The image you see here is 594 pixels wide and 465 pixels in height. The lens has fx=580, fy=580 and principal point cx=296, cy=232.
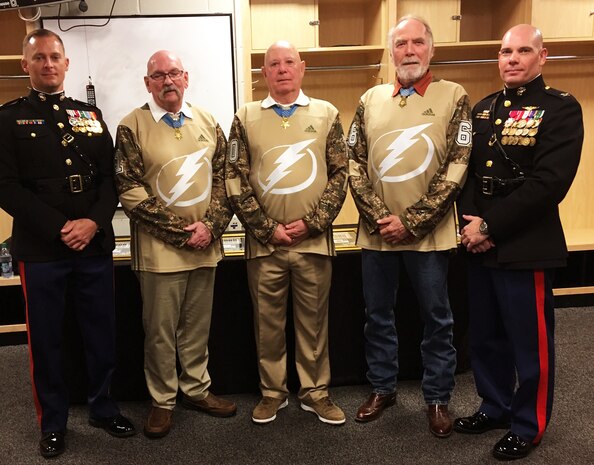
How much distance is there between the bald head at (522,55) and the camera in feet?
6.96

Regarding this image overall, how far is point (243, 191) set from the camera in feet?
7.94

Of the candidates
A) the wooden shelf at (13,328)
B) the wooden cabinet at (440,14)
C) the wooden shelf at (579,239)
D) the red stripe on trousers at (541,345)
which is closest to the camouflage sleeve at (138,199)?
the red stripe on trousers at (541,345)

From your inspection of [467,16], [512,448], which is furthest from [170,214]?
[467,16]

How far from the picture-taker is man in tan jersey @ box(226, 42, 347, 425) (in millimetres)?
2402

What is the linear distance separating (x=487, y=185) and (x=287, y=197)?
794 millimetres

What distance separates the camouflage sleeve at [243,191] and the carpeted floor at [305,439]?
2.77ft

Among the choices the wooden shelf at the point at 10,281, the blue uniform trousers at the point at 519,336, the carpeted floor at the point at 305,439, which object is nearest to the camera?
the blue uniform trousers at the point at 519,336

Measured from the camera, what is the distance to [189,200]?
2410mm

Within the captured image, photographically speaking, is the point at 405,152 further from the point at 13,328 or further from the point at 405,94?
the point at 13,328

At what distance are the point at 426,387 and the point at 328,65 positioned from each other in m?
2.63

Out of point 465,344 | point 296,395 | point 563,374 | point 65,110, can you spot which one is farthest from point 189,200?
point 563,374

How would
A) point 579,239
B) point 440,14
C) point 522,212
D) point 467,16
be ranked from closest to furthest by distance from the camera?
point 522,212 → point 440,14 → point 579,239 → point 467,16

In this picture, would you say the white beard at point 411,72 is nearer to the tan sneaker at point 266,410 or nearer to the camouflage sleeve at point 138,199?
the camouflage sleeve at point 138,199

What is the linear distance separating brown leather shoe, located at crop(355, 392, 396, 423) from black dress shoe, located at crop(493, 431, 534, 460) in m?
0.52
